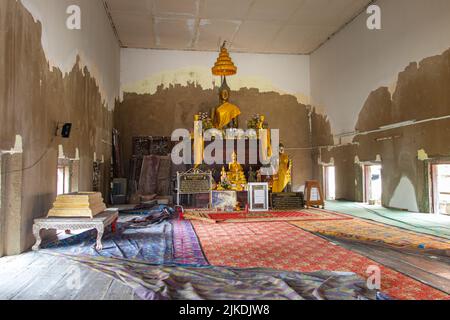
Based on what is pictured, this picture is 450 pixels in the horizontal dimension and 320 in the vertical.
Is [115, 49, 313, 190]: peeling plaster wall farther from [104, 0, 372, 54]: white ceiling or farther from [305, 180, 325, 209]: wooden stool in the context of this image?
[305, 180, 325, 209]: wooden stool

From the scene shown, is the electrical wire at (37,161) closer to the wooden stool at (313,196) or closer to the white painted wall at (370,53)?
the wooden stool at (313,196)

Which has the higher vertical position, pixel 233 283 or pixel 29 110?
pixel 29 110

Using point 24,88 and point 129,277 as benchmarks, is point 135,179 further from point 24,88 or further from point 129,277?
point 129,277

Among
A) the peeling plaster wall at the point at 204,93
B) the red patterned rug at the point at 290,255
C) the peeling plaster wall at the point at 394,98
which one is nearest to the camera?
the red patterned rug at the point at 290,255

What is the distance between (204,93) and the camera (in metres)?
13.7

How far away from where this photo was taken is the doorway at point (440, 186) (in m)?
7.96

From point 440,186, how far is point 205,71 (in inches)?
348

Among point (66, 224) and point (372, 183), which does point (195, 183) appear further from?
point (372, 183)

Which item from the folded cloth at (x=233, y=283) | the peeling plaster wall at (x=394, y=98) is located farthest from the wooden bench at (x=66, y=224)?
the peeling plaster wall at (x=394, y=98)

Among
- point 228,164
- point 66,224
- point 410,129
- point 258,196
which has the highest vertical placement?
point 410,129

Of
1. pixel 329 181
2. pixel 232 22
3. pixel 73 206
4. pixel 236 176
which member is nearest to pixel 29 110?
pixel 73 206

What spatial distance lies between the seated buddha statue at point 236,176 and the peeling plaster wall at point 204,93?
3853 millimetres

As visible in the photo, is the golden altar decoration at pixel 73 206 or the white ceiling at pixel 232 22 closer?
the golden altar decoration at pixel 73 206

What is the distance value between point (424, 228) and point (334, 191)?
638 cm
